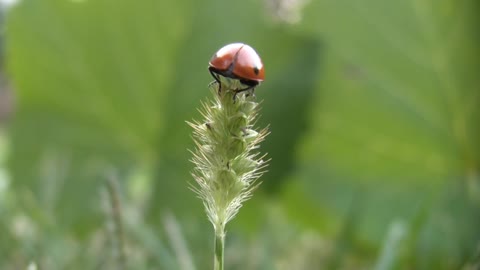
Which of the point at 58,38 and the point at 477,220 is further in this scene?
the point at 58,38

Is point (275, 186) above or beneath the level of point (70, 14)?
beneath

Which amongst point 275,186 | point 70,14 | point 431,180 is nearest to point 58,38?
point 70,14

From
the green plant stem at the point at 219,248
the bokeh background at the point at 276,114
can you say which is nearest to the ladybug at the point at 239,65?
the green plant stem at the point at 219,248

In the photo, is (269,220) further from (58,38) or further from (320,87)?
(58,38)

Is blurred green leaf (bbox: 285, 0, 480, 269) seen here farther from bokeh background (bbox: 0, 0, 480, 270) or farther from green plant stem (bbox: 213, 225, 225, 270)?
green plant stem (bbox: 213, 225, 225, 270)

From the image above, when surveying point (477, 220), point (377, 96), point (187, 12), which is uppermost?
point (187, 12)

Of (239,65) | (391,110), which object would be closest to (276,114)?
(391,110)

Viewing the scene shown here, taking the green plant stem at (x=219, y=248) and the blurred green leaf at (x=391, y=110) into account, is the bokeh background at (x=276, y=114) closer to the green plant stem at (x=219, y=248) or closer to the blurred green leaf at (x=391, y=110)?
the blurred green leaf at (x=391, y=110)
